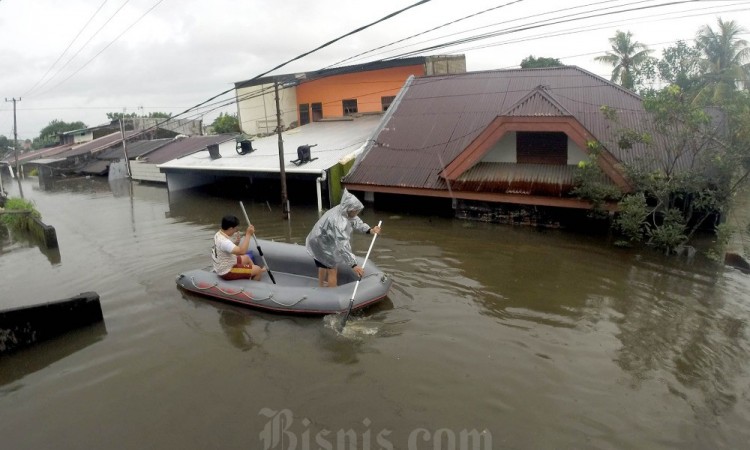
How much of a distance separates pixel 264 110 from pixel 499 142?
1664 centimetres

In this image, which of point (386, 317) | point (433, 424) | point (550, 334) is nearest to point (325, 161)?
point (386, 317)

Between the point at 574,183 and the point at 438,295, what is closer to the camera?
the point at 438,295

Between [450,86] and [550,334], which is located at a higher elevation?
[450,86]

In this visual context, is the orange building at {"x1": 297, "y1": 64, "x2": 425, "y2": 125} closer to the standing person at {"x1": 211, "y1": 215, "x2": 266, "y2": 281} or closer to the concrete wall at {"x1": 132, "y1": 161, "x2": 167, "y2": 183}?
the concrete wall at {"x1": 132, "y1": 161, "x2": 167, "y2": 183}

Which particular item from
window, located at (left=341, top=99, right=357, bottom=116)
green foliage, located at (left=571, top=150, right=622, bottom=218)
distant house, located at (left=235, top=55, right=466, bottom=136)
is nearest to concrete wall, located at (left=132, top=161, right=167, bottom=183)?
distant house, located at (left=235, top=55, right=466, bottom=136)

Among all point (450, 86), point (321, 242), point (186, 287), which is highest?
point (450, 86)

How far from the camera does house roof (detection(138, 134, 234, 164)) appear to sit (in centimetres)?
2452

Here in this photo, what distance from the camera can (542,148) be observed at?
13.0m

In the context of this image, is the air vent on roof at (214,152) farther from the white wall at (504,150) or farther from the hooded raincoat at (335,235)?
the hooded raincoat at (335,235)

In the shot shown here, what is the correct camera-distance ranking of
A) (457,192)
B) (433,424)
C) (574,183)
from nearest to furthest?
(433,424) < (574,183) < (457,192)

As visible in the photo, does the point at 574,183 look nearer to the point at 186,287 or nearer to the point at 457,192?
the point at 457,192

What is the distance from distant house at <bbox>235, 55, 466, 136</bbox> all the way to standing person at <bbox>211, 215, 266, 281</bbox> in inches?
472

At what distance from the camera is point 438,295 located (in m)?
8.50

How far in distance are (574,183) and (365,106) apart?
13.1 m
